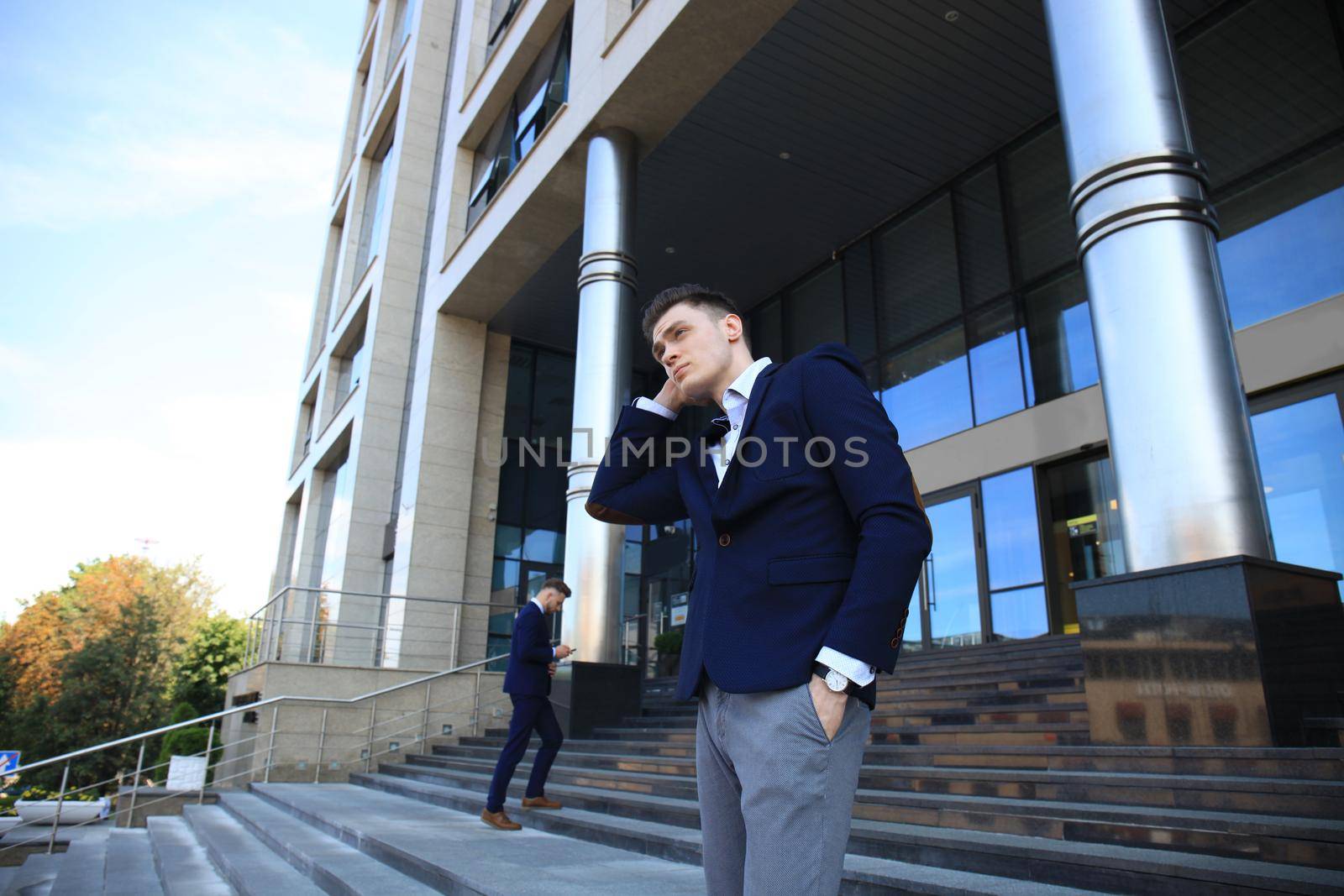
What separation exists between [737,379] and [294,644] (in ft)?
68.8

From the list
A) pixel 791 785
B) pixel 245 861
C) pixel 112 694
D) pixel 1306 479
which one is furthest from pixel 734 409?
pixel 112 694

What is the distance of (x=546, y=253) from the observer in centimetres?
1556

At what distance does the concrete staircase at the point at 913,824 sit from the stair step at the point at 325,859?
0.09ft

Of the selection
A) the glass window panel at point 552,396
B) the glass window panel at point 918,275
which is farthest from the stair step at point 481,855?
the glass window panel at point 552,396

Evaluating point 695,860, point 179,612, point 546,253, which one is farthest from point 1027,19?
point 179,612

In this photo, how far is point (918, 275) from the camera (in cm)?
1459

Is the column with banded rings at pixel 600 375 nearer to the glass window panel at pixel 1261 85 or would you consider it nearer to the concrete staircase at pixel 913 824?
the concrete staircase at pixel 913 824

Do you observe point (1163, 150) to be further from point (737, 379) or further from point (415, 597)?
point (415, 597)

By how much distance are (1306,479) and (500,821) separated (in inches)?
351

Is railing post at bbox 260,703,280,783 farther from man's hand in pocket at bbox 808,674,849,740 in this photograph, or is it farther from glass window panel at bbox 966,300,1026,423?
man's hand in pocket at bbox 808,674,849,740

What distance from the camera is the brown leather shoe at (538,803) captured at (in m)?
6.90

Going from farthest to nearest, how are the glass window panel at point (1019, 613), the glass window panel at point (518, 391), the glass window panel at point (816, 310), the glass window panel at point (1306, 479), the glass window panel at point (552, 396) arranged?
1. the glass window panel at point (552, 396)
2. the glass window panel at point (518, 391)
3. the glass window panel at point (816, 310)
4. the glass window panel at point (1019, 613)
5. the glass window panel at point (1306, 479)

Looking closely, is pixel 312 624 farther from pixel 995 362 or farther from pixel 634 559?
pixel 995 362

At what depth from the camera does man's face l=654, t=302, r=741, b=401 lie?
78.0 inches
